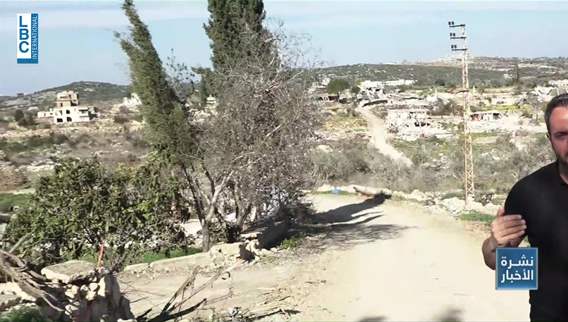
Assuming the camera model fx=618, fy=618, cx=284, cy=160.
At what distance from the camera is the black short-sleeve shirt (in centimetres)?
171

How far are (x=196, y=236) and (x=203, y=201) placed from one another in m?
1.07

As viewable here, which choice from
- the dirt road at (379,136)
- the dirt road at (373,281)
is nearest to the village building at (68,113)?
the dirt road at (379,136)

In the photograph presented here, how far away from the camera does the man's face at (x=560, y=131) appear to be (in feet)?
5.21

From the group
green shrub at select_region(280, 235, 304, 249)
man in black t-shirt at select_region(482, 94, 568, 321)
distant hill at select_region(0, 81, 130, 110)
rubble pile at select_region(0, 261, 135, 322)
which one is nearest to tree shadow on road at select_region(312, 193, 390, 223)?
green shrub at select_region(280, 235, 304, 249)

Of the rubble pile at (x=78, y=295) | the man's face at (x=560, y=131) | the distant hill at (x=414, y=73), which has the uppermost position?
the distant hill at (x=414, y=73)

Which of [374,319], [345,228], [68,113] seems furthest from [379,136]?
[374,319]

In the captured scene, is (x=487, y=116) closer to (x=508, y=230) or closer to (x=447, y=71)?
(x=508, y=230)

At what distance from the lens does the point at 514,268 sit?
1480 millimetres

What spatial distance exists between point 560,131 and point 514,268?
1.26 feet

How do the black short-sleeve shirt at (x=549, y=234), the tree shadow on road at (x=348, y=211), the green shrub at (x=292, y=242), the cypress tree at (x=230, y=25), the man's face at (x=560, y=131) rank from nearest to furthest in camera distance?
the man's face at (x=560, y=131) → the black short-sleeve shirt at (x=549, y=234) → the green shrub at (x=292, y=242) → the cypress tree at (x=230, y=25) → the tree shadow on road at (x=348, y=211)

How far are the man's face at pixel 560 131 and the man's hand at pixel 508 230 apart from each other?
0.67 feet

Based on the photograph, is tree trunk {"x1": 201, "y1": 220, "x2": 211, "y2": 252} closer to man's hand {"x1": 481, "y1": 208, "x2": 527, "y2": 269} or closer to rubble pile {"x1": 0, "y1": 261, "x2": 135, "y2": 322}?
rubble pile {"x1": 0, "y1": 261, "x2": 135, "y2": 322}

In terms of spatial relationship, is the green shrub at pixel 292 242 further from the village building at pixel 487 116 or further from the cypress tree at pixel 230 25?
the village building at pixel 487 116

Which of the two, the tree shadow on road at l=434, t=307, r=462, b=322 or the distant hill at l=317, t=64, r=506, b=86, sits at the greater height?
the distant hill at l=317, t=64, r=506, b=86
